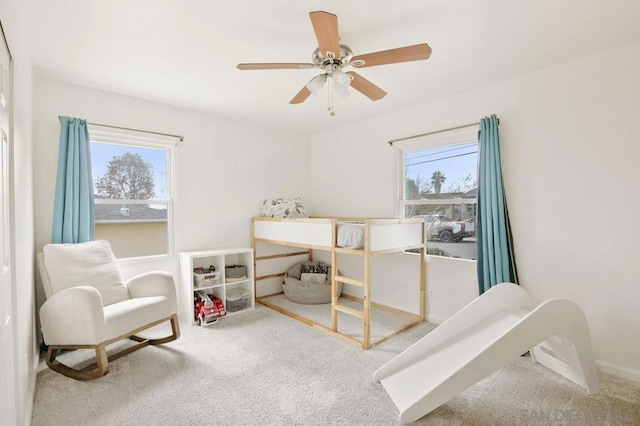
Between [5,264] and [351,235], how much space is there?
2.14 m

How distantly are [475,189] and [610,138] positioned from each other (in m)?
1.02

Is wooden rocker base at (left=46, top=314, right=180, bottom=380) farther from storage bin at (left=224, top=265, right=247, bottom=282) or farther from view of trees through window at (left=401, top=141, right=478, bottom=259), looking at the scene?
view of trees through window at (left=401, top=141, right=478, bottom=259)

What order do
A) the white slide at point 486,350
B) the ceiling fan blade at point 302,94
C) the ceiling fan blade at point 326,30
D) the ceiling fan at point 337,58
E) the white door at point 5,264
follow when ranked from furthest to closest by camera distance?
the ceiling fan blade at point 302,94
the white slide at point 486,350
the ceiling fan at point 337,58
the ceiling fan blade at point 326,30
the white door at point 5,264

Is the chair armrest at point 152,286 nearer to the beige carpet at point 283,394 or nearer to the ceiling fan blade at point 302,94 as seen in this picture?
the beige carpet at point 283,394

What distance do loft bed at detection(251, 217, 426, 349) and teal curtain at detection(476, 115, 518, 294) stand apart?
605mm

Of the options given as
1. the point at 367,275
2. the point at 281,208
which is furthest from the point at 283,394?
the point at 281,208

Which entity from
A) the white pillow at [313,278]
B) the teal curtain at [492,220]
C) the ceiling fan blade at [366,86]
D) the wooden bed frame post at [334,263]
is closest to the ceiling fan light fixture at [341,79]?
the ceiling fan blade at [366,86]

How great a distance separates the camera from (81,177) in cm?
271

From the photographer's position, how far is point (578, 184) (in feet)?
7.72

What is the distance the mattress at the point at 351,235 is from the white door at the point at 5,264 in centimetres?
213

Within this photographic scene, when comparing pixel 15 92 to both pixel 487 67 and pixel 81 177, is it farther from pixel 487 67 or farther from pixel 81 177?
pixel 487 67

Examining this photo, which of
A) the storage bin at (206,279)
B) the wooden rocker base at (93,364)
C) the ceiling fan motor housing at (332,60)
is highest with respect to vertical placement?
the ceiling fan motor housing at (332,60)

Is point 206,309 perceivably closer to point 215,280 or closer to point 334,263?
point 215,280

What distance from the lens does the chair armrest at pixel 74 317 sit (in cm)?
210
